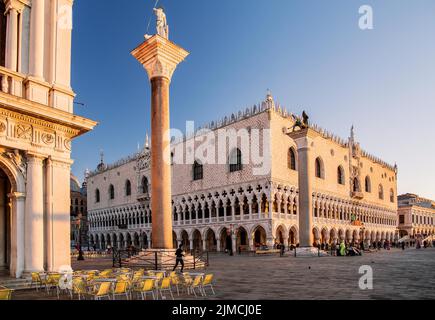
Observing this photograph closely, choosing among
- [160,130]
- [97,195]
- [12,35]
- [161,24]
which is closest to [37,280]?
[12,35]

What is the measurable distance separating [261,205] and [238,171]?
4.48m

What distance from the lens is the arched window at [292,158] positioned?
45.0 metres

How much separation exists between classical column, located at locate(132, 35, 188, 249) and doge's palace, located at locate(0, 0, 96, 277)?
4.57 m

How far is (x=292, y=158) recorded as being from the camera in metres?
45.6

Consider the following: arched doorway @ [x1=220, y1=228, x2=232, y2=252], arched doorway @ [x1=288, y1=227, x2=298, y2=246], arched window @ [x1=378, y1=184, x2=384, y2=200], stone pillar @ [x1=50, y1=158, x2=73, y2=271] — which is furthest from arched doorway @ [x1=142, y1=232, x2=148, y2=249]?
stone pillar @ [x1=50, y1=158, x2=73, y2=271]

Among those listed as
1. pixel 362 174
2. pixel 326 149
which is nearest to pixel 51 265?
pixel 326 149

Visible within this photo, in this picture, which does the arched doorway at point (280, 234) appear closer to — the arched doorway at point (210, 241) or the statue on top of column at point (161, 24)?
the arched doorway at point (210, 241)

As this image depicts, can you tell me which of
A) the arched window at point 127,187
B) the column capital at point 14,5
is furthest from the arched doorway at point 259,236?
the column capital at point 14,5

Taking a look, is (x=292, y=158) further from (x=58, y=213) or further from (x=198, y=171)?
(x=58, y=213)

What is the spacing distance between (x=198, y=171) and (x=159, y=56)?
103 ft

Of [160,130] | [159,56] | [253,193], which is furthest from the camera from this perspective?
[253,193]
